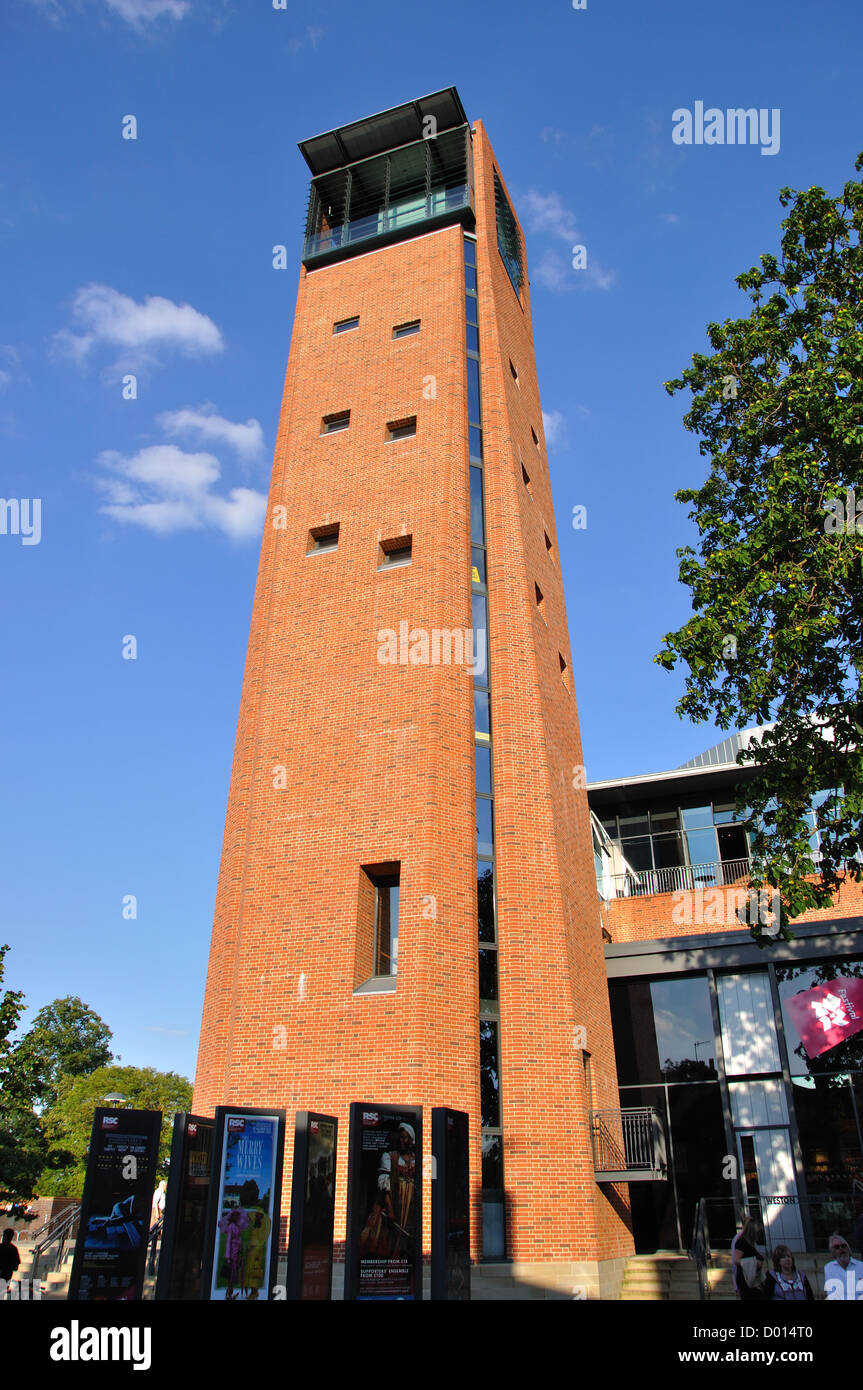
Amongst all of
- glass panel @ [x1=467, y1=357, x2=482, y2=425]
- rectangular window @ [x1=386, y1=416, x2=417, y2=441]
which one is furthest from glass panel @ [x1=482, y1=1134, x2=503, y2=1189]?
glass panel @ [x1=467, y1=357, x2=482, y2=425]

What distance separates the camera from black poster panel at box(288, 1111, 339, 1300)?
415 inches

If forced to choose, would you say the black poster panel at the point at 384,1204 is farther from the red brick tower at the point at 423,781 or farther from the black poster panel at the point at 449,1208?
the red brick tower at the point at 423,781

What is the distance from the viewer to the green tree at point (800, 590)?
14109 millimetres

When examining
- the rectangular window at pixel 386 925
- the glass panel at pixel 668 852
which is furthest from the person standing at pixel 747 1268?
the glass panel at pixel 668 852

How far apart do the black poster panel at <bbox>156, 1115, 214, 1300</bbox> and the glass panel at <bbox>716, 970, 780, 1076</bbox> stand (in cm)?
1258

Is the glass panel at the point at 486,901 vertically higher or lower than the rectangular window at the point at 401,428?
lower

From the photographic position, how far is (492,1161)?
1521cm

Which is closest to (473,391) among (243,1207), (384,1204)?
(384,1204)

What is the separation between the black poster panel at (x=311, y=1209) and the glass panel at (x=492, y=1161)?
443 centimetres

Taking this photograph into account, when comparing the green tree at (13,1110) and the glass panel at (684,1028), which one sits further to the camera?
the green tree at (13,1110)

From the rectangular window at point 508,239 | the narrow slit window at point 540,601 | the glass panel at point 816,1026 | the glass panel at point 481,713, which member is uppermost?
the rectangular window at point 508,239

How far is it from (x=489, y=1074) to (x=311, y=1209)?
562 cm

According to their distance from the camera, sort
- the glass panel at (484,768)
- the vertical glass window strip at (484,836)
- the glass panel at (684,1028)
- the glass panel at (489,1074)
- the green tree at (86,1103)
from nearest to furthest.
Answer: the vertical glass window strip at (484,836), the glass panel at (489,1074), the glass panel at (484,768), the glass panel at (684,1028), the green tree at (86,1103)
